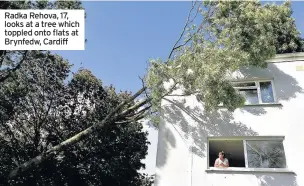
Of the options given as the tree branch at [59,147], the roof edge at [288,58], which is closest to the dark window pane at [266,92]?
the roof edge at [288,58]

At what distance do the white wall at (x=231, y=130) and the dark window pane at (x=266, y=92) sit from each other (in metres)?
0.29

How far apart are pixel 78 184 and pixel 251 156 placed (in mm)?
13311

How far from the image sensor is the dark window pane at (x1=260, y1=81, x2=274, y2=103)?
13086 mm

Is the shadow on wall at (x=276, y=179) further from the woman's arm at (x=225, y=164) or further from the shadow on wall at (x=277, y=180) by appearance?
the woman's arm at (x=225, y=164)

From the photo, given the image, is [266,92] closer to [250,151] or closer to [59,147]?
[250,151]

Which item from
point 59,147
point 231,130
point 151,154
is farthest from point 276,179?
point 151,154

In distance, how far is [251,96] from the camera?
13500 millimetres

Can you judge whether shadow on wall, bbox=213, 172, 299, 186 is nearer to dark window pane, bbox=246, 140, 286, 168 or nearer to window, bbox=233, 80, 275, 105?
dark window pane, bbox=246, 140, 286, 168

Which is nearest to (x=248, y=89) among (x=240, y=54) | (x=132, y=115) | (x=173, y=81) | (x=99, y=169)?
(x=240, y=54)

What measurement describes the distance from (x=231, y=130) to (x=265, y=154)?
155 cm

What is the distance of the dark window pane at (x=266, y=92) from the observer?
1309 centimetres

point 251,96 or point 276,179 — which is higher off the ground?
point 251,96

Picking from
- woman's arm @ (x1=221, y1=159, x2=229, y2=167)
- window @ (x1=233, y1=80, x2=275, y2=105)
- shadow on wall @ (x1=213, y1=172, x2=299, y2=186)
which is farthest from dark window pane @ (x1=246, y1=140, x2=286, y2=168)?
window @ (x1=233, y1=80, x2=275, y2=105)

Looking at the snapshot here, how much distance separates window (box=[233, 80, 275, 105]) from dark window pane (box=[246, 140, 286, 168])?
2.01 meters
